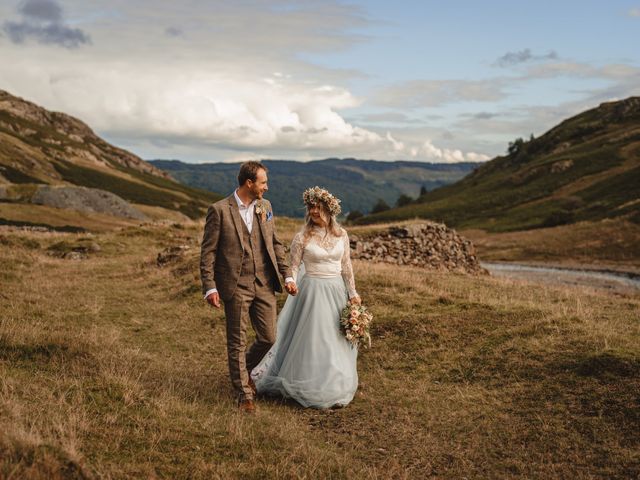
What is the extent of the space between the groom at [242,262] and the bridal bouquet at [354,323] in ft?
3.78

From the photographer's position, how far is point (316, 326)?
9.45 metres

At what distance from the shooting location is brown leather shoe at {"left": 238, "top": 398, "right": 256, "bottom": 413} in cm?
840

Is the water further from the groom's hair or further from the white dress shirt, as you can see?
the groom's hair

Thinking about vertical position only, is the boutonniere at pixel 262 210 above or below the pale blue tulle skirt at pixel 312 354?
above

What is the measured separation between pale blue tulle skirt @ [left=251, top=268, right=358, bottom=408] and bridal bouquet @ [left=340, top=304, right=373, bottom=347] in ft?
0.39

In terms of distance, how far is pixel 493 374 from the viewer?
34.8ft

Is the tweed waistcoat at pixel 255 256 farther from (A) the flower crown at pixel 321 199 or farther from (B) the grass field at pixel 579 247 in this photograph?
(B) the grass field at pixel 579 247

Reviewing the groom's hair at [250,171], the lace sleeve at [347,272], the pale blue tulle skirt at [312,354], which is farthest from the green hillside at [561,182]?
the groom's hair at [250,171]

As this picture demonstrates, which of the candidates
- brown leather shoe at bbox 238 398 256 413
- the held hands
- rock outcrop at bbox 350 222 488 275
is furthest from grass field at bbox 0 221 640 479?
rock outcrop at bbox 350 222 488 275

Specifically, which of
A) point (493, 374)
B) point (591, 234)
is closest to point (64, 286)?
point (493, 374)

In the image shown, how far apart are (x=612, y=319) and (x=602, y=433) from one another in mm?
7883

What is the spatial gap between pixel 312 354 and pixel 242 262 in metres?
1.96

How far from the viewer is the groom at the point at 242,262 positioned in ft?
27.6

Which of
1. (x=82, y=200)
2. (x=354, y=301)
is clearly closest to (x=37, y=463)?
(x=354, y=301)
